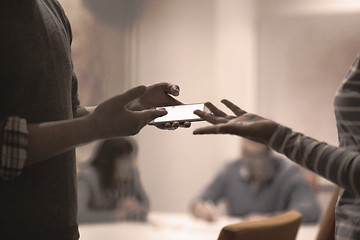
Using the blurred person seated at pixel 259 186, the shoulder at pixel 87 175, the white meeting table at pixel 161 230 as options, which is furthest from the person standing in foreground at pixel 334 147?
the shoulder at pixel 87 175

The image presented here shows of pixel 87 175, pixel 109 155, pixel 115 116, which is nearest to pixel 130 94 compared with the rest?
pixel 115 116

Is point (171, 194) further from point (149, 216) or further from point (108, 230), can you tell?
point (108, 230)

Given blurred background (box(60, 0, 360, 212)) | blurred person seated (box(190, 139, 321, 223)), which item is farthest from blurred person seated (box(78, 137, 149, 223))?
blurred background (box(60, 0, 360, 212))

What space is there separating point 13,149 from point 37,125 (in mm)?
60

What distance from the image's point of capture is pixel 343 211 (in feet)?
3.32

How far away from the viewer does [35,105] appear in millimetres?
975

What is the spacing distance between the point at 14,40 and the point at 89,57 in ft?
9.37

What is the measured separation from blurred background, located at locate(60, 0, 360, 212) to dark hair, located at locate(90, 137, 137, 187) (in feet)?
2.64

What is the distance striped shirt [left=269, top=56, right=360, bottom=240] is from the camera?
931 mm

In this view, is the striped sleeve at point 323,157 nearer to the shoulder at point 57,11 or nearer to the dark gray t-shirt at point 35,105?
the dark gray t-shirt at point 35,105

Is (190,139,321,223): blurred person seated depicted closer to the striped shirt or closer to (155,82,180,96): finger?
(155,82,180,96): finger

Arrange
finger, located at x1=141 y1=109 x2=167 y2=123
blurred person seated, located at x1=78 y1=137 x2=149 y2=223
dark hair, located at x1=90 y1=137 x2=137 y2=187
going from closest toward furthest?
finger, located at x1=141 y1=109 x2=167 y2=123 < blurred person seated, located at x1=78 y1=137 x2=149 y2=223 < dark hair, located at x1=90 y1=137 x2=137 y2=187

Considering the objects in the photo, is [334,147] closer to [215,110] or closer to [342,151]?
[342,151]

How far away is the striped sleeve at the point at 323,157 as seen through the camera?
2.99 ft
